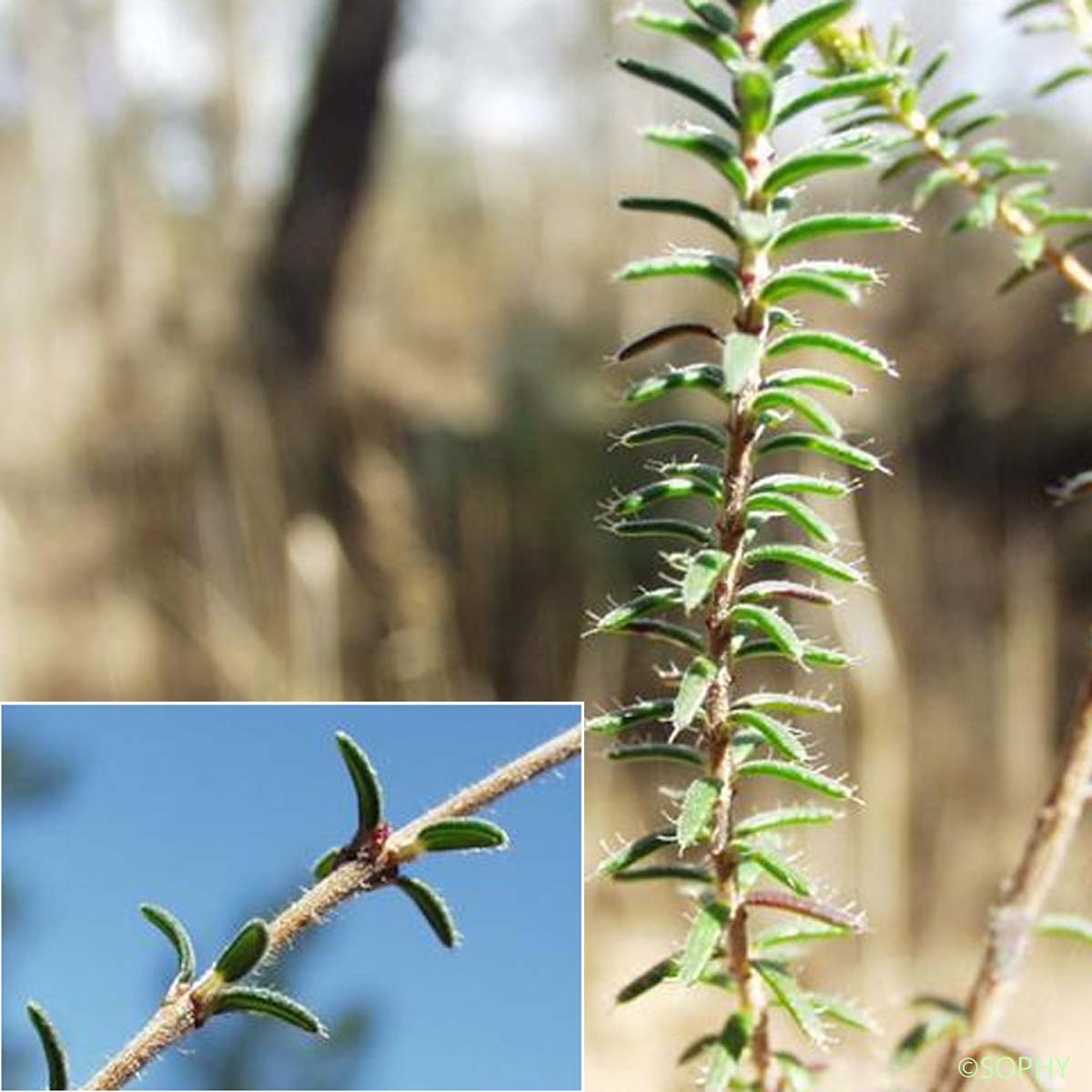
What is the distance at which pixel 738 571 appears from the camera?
1.24 feet

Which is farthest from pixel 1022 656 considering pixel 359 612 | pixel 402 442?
pixel 402 442

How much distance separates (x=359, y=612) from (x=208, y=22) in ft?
17.5

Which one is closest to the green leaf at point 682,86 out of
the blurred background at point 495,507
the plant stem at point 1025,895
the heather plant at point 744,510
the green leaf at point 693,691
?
the heather plant at point 744,510

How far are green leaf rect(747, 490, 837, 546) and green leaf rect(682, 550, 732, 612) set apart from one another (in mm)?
14

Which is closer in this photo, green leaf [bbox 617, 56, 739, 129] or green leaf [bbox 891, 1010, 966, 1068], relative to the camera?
green leaf [bbox 617, 56, 739, 129]

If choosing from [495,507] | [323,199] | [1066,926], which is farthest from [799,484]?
[323,199]

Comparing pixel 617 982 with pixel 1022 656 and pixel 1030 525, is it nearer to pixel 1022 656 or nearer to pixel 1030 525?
pixel 1022 656

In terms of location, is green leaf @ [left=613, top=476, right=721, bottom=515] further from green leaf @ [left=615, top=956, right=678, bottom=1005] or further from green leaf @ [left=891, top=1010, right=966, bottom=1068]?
green leaf @ [left=891, top=1010, right=966, bottom=1068]

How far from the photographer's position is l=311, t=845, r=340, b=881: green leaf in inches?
14.3

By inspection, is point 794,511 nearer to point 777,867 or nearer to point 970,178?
point 777,867

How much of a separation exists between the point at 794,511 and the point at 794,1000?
107 mm

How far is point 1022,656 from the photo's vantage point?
3.49 metres

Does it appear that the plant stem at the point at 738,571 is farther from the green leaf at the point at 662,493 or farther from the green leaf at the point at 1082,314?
the green leaf at the point at 1082,314

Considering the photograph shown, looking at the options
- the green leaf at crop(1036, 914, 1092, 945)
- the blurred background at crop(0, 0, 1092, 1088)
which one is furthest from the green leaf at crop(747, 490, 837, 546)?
the blurred background at crop(0, 0, 1092, 1088)
